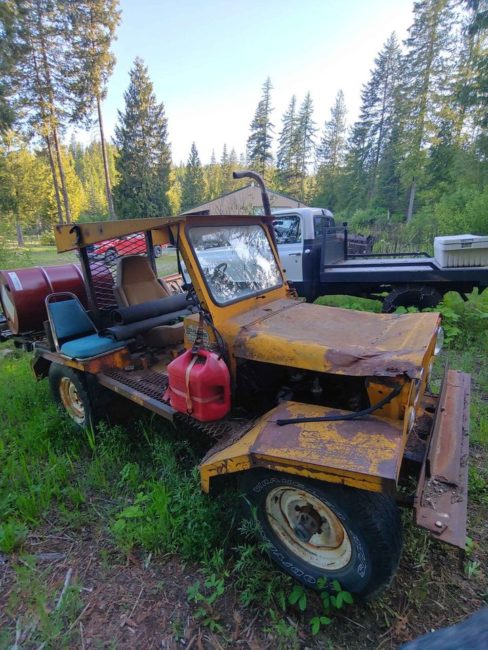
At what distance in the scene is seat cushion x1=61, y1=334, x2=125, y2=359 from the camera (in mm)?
3396

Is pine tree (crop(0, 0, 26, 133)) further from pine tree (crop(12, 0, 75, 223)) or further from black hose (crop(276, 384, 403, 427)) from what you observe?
black hose (crop(276, 384, 403, 427))

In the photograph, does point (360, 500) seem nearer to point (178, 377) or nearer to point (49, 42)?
point (178, 377)

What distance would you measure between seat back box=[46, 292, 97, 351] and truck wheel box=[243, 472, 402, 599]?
255cm

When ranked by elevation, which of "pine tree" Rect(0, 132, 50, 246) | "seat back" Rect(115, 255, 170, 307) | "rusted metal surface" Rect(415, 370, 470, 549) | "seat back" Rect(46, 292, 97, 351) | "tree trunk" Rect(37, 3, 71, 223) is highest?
"tree trunk" Rect(37, 3, 71, 223)

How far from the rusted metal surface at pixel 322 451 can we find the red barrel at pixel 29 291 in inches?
117

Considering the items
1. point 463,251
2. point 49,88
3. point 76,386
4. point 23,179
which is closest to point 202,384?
point 76,386

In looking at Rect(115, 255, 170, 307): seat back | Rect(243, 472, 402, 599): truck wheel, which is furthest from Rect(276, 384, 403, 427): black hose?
Rect(115, 255, 170, 307): seat back

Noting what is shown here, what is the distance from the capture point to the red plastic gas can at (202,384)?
94.8 inches

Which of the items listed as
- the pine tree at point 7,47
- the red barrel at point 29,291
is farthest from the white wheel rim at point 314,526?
the pine tree at point 7,47

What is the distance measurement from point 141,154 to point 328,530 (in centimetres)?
3638

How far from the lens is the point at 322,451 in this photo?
1.82 metres

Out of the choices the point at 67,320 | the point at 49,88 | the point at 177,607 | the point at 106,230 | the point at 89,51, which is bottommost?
the point at 177,607

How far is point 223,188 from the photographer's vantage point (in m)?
62.0

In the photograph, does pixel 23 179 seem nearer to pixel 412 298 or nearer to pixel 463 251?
pixel 412 298
